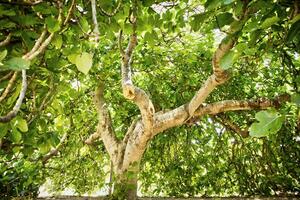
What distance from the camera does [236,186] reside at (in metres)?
7.39

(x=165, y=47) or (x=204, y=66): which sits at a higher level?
(x=165, y=47)

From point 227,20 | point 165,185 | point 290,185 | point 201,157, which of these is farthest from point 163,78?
point 227,20

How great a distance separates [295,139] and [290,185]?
2.79 ft

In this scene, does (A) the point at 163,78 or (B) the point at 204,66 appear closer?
(B) the point at 204,66

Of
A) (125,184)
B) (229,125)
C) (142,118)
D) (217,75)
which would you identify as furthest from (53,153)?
(217,75)

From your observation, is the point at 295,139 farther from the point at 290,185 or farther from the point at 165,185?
the point at 165,185

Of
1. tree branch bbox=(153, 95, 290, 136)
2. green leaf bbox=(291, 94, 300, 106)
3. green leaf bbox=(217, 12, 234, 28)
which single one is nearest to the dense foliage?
tree branch bbox=(153, 95, 290, 136)

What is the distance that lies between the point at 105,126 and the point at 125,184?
4.67ft

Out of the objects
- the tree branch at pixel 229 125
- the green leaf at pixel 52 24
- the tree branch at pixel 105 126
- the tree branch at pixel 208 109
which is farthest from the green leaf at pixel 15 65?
the tree branch at pixel 229 125

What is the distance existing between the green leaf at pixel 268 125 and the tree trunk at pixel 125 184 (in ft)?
→ 16.5

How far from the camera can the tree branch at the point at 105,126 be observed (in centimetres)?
692

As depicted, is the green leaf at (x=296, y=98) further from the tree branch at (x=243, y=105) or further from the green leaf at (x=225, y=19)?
the tree branch at (x=243, y=105)

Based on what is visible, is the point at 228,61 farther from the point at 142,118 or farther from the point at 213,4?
the point at 142,118

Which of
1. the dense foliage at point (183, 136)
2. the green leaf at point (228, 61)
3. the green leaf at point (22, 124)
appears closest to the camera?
the green leaf at point (228, 61)
